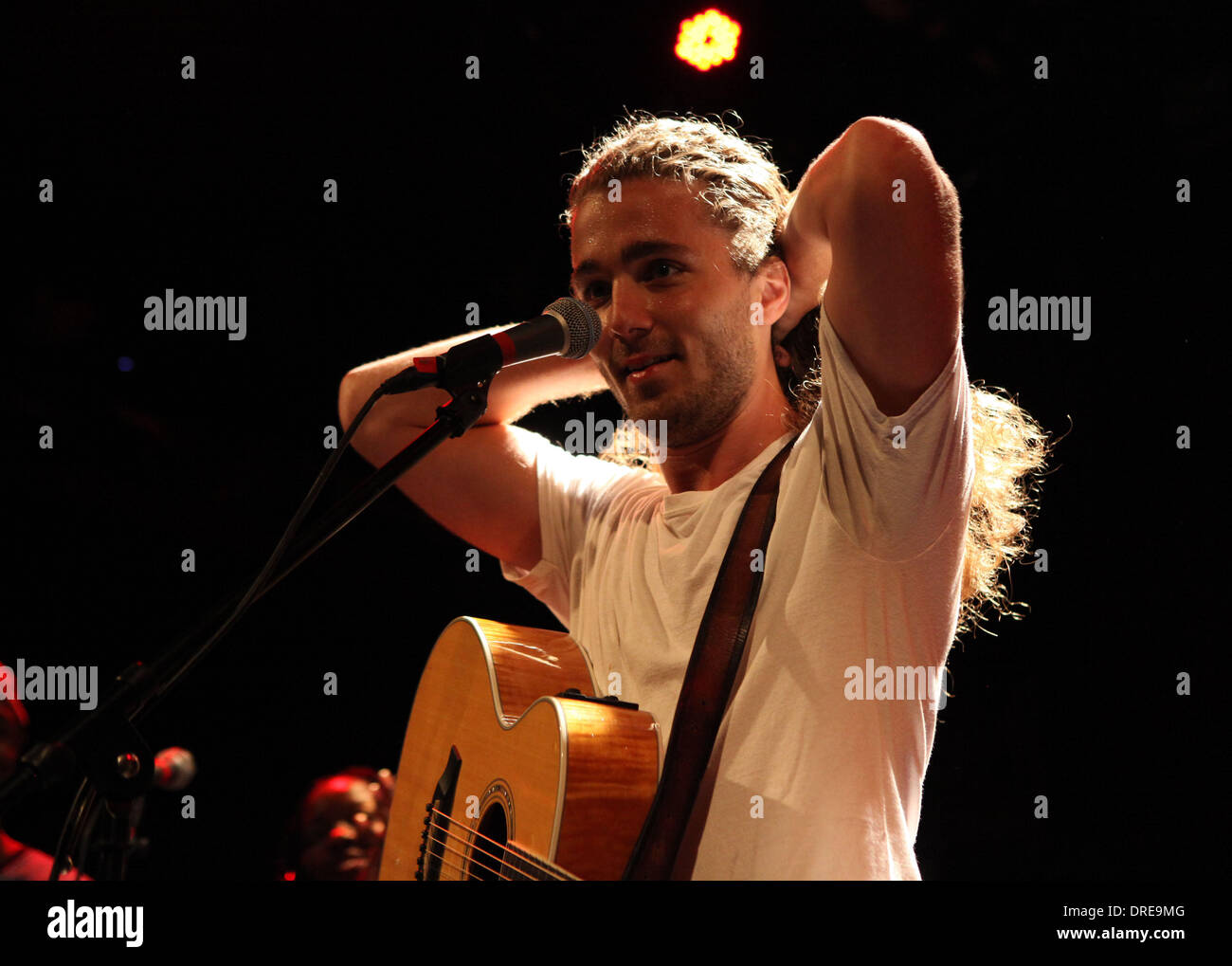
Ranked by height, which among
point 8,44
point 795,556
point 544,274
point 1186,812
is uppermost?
point 8,44

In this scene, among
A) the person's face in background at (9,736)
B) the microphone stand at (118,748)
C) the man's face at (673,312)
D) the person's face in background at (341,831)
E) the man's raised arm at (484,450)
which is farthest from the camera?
the person's face in background at (341,831)

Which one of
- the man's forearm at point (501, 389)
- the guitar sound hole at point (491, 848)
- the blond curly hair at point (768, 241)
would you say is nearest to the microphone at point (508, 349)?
Answer: the blond curly hair at point (768, 241)

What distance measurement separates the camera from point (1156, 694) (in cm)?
303

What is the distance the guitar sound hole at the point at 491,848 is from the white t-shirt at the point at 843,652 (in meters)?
0.30

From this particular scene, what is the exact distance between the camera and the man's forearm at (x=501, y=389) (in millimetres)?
2623

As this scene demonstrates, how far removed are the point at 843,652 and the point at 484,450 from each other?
3.85ft

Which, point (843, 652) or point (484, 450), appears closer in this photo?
point (843, 652)

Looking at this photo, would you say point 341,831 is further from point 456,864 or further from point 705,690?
point 705,690

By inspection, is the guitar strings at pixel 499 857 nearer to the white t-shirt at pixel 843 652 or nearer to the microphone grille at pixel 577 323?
the white t-shirt at pixel 843 652

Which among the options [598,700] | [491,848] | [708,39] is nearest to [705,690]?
[598,700]

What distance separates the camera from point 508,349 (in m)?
1.57
